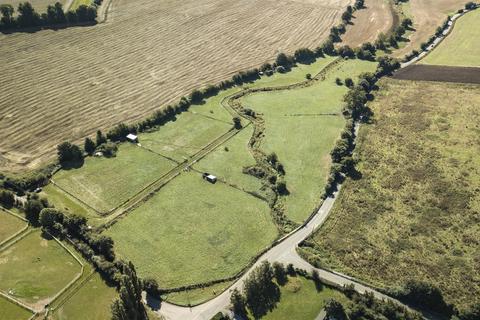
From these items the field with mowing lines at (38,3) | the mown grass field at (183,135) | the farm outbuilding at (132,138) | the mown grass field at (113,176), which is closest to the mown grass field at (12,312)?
the mown grass field at (113,176)

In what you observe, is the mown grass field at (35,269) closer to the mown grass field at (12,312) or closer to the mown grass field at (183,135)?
the mown grass field at (12,312)

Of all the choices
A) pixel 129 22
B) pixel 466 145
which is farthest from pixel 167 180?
pixel 129 22

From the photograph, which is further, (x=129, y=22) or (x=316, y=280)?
(x=129, y=22)

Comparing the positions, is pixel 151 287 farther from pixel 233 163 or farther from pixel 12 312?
pixel 233 163

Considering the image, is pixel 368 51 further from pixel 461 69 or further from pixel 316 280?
pixel 316 280

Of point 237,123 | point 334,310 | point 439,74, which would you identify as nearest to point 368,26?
point 439,74
